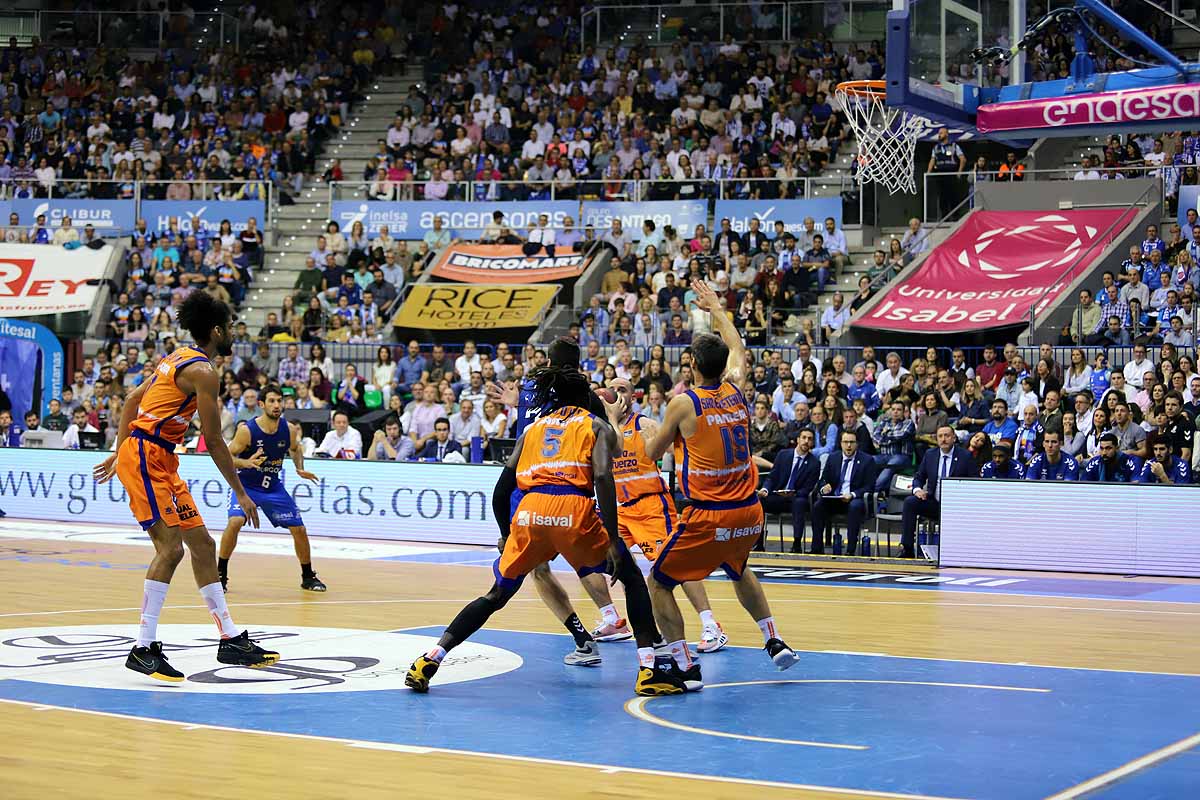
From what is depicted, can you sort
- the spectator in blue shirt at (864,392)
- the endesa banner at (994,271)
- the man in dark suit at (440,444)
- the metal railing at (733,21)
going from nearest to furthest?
1. the spectator in blue shirt at (864,392)
2. the man in dark suit at (440,444)
3. the endesa banner at (994,271)
4. the metal railing at (733,21)

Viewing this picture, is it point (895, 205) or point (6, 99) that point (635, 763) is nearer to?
point (895, 205)

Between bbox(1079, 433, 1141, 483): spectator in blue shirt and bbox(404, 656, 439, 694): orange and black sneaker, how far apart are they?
10054mm

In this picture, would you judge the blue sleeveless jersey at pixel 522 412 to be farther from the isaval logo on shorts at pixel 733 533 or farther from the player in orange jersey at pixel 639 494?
the isaval logo on shorts at pixel 733 533

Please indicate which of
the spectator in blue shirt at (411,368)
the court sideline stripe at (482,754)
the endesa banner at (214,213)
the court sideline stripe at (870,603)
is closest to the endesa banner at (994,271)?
the spectator in blue shirt at (411,368)

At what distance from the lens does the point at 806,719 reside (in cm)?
789

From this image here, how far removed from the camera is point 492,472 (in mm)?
18641

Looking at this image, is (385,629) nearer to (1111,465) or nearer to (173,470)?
(173,470)

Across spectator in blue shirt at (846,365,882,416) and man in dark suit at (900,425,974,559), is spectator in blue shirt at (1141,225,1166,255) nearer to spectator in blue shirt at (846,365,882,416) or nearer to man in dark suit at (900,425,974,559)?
spectator in blue shirt at (846,365,882,416)

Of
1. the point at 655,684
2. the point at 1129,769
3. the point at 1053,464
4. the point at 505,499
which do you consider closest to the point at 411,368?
the point at 1053,464

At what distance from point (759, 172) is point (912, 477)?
1111 cm

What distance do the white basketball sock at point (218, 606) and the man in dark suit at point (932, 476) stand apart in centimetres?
979

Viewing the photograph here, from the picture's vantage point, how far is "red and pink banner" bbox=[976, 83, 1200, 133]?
33.7 ft

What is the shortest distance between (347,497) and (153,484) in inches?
427

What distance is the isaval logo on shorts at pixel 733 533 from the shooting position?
8.91 m
